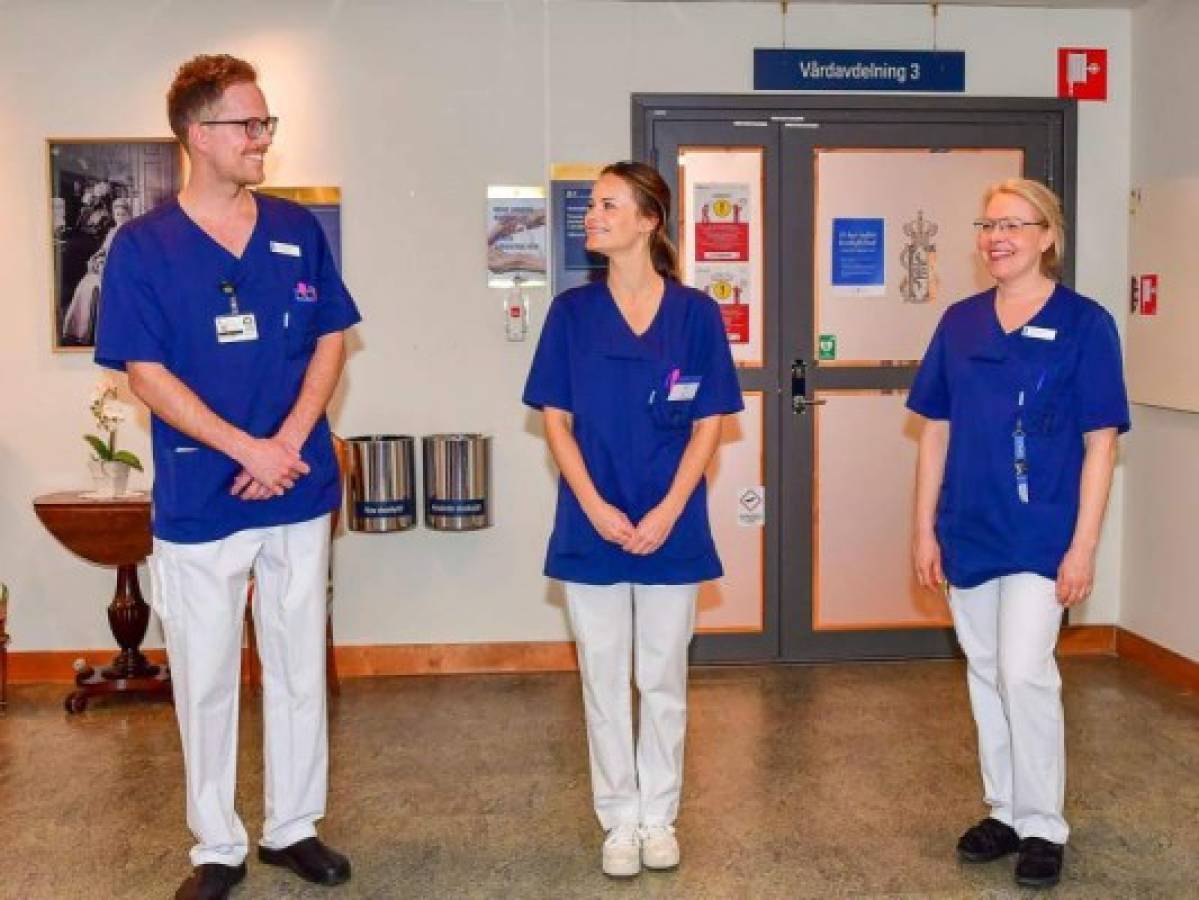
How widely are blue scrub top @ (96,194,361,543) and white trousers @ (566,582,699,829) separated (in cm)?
70

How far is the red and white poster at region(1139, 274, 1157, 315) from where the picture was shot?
570cm

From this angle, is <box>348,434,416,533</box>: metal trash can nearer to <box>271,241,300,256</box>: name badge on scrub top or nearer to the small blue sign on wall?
the small blue sign on wall

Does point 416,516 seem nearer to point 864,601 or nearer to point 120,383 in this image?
point 120,383

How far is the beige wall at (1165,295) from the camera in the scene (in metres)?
5.47

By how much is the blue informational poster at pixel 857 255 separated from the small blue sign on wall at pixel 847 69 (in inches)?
21.2

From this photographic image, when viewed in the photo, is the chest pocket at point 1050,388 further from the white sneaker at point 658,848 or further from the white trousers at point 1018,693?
the white sneaker at point 658,848

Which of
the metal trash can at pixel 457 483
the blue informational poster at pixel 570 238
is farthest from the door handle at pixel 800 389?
the metal trash can at pixel 457 483

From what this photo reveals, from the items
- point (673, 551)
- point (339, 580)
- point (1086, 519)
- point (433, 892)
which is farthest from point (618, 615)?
point (339, 580)

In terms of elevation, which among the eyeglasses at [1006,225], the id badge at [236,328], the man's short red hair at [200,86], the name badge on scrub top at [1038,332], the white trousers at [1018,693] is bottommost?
the white trousers at [1018,693]

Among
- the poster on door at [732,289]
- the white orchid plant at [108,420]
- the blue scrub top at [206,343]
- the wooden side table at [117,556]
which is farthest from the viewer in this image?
the poster on door at [732,289]

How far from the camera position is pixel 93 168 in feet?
18.6

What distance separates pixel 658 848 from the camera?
11.7 ft

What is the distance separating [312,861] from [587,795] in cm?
97

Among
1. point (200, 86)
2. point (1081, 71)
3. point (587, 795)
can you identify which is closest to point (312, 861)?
point (587, 795)
